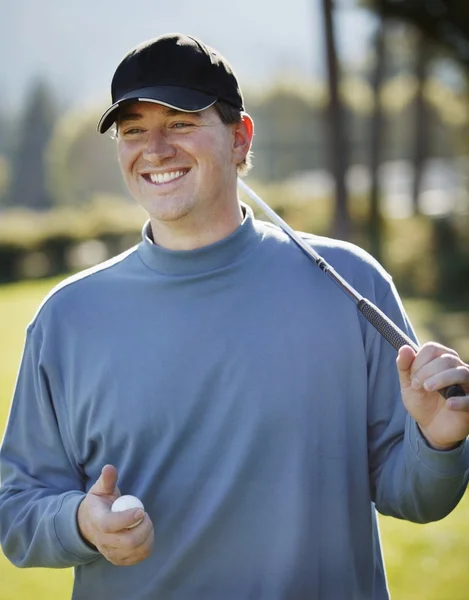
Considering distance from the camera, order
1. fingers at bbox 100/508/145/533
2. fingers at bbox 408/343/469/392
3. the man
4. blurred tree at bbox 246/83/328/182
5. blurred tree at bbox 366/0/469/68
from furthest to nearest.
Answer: blurred tree at bbox 246/83/328/182 < blurred tree at bbox 366/0/469/68 < the man < fingers at bbox 100/508/145/533 < fingers at bbox 408/343/469/392

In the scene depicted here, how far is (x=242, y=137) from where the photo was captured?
9.42 feet

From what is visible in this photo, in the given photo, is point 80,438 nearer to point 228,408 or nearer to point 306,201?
point 228,408

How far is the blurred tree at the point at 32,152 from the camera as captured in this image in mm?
77438

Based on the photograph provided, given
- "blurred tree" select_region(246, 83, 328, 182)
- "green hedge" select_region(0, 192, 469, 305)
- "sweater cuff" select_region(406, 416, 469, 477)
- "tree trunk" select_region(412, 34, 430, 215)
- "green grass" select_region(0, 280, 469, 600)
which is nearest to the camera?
"sweater cuff" select_region(406, 416, 469, 477)

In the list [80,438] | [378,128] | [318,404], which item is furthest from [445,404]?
[378,128]

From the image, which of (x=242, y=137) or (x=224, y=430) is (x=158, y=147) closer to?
(x=242, y=137)

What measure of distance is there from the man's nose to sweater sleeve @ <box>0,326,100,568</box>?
58 centimetres

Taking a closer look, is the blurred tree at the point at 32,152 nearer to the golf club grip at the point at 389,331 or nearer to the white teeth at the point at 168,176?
the white teeth at the point at 168,176

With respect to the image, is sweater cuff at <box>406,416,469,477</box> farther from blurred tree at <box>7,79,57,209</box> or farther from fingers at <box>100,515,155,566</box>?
blurred tree at <box>7,79,57,209</box>

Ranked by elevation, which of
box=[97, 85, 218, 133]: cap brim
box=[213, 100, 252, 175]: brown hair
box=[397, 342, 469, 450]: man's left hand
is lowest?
box=[397, 342, 469, 450]: man's left hand

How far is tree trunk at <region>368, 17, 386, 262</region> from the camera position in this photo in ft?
67.2

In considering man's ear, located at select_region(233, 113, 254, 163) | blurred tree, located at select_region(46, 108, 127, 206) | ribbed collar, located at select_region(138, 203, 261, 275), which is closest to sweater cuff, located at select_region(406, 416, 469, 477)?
ribbed collar, located at select_region(138, 203, 261, 275)

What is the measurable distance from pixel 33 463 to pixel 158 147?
0.92 meters

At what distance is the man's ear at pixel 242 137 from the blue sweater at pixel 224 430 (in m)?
0.29
